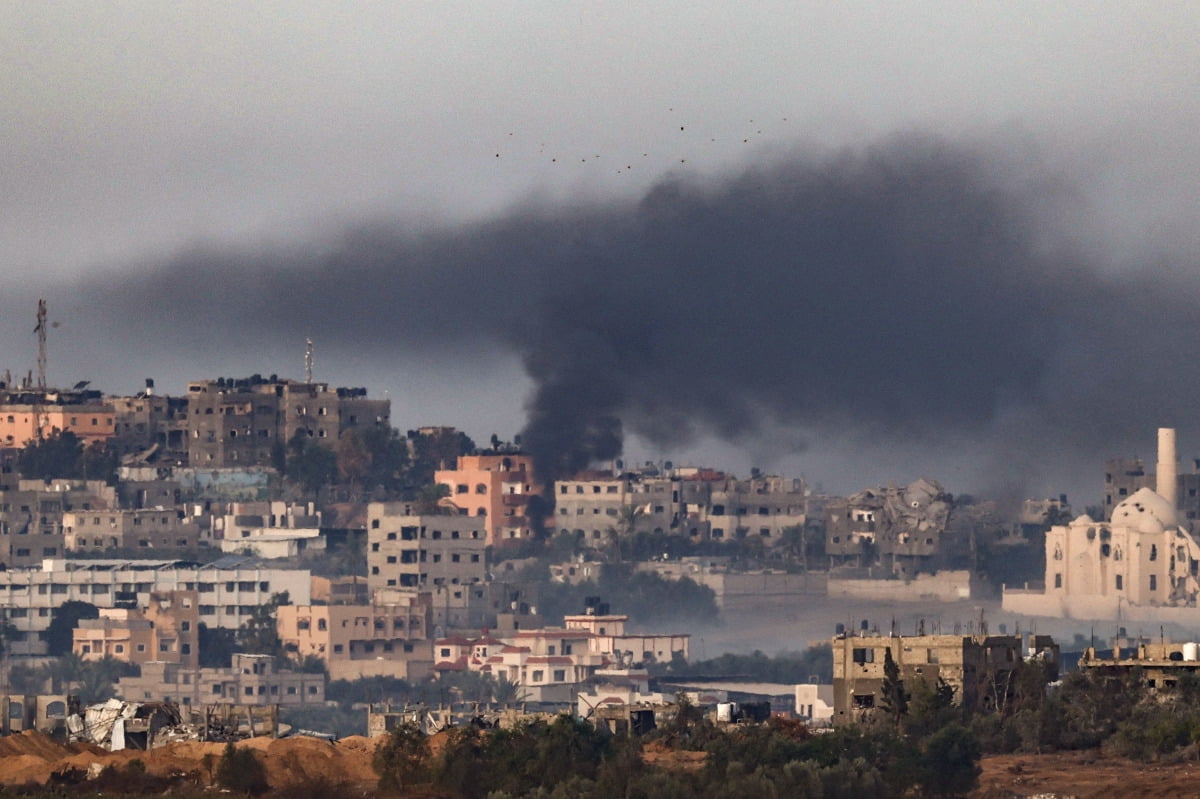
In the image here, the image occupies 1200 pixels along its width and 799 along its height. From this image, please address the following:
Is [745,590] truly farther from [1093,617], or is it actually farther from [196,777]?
[196,777]

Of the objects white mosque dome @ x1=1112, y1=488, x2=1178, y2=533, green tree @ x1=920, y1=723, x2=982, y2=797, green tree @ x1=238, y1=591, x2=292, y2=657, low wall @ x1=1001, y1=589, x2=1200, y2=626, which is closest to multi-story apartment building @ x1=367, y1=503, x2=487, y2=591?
green tree @ x1=238, y1=591, x2=292, y2=657

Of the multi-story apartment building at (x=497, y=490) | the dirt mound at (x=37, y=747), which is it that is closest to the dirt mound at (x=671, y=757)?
the dirt mound at (x=37, y=747)

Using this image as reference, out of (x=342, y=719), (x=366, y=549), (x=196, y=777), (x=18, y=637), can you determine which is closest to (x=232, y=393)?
(x=366, y=549)

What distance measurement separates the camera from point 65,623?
15438 cm

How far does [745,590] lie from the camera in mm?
174875

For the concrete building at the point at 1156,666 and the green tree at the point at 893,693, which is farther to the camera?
the concrete building at the point at 1156,666

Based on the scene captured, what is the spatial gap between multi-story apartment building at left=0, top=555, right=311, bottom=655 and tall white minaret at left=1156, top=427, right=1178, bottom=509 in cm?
4040

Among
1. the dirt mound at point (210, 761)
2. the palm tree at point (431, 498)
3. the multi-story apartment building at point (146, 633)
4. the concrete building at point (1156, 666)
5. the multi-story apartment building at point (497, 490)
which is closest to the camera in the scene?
the dirt mound at point (210, 761)

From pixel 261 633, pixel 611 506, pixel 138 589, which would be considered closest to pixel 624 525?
pixel 611 506

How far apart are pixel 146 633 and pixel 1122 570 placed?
4232cm

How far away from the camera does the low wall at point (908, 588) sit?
17412 centimetres

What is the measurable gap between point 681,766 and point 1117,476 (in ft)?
397

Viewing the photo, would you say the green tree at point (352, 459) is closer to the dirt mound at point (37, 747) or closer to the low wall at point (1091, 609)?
the low wall at point (1091, 609)

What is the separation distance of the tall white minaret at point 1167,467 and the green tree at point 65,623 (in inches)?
1939
